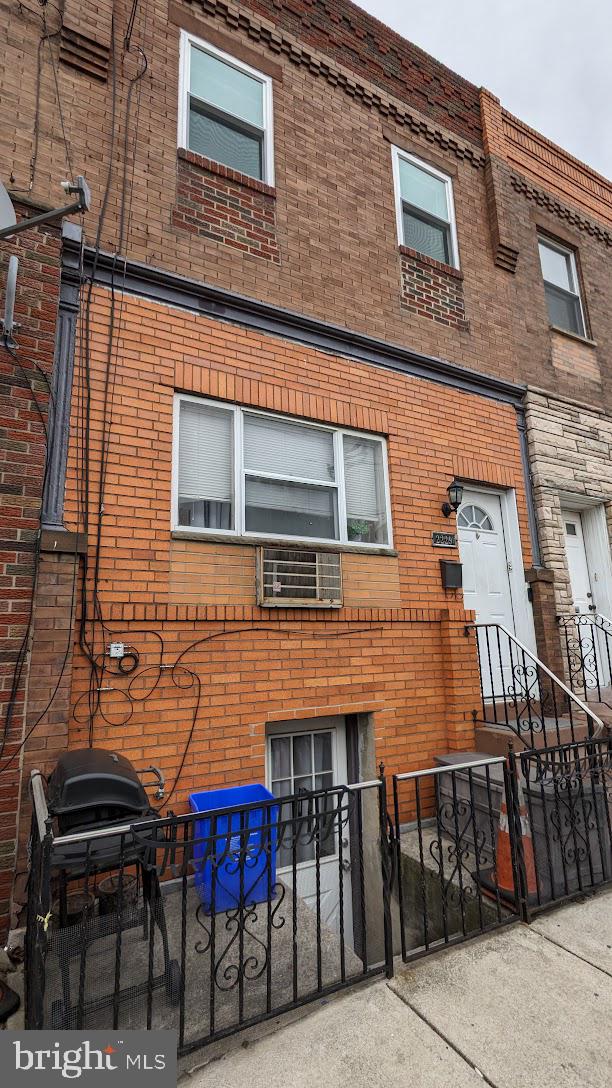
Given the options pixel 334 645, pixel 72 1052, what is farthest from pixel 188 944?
pixel 334 645

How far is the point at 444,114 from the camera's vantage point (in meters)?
7.32

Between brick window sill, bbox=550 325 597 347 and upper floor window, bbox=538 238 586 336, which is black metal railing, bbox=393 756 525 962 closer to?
brick window sill, bbox=550 325 597 347

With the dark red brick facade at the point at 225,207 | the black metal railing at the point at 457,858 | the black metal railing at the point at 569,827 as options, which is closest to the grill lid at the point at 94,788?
the black metal railing at the point at 457,858

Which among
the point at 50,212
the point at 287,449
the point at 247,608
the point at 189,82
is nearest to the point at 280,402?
the point at 287,449

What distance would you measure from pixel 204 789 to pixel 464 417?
16.2 feet

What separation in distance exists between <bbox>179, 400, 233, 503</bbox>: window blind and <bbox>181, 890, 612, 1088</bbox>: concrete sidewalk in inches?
141

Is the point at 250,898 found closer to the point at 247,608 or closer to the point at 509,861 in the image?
the point at 509,861

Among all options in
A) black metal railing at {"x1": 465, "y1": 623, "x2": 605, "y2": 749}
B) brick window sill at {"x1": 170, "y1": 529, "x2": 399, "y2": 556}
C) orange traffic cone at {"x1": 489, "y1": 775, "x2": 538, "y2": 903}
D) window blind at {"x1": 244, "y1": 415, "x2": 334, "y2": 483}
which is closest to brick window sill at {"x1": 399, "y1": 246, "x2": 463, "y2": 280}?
window blind at {"x1": 244, "y1": 415, "x2": 334, "y2": 483}

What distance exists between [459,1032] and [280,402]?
15.1 ft

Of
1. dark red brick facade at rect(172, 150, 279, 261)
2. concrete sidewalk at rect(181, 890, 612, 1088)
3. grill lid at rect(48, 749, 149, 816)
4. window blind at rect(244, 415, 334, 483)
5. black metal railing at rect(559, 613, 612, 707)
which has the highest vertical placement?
dark red brick facade at rect(172, 150, 279, 261)

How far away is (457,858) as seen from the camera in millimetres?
3303

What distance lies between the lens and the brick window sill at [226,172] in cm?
513

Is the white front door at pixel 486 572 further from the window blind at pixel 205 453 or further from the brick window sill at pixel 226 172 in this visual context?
the brick window sill at pixel 226 172

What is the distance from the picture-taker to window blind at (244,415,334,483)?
5094 mm
